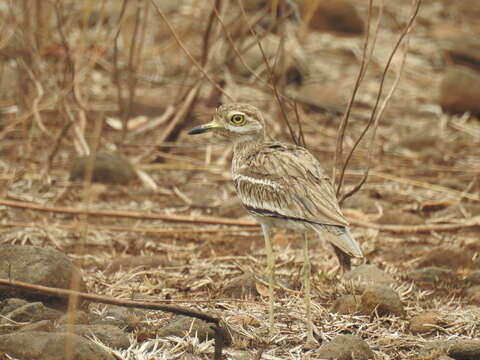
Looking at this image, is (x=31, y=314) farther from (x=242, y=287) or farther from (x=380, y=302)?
(x=380, y=302)

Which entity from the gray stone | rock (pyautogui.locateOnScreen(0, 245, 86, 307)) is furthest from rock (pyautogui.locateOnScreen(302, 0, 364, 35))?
rock (pyautogui.locateOnScreen(0, 245, 86, 307))

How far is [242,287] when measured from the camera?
4.48 meters

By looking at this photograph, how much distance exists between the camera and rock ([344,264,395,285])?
14.8 ft

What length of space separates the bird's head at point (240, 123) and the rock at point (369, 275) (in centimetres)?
88

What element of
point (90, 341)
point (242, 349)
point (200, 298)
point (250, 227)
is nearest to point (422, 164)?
point (250, 227)

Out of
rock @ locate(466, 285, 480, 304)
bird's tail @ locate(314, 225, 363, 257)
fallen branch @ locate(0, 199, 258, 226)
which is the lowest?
fallen branch @ locate(0, 199, 258, 226)

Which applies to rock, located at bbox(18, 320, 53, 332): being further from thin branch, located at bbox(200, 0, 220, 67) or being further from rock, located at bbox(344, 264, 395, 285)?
thin branch, located at bbox(200, 0, 220, 67)

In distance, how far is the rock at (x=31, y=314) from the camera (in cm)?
379

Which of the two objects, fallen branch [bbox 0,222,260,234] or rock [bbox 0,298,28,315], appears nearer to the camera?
rock [bbox 0,298,28,315]

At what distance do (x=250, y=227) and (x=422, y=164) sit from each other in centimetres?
264

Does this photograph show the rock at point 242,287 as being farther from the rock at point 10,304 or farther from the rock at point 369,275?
the rock at point 10,304

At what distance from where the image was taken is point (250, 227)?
5469 mm

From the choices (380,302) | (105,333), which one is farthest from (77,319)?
(380,302)

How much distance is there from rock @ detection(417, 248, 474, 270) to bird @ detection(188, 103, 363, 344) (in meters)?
1.38
